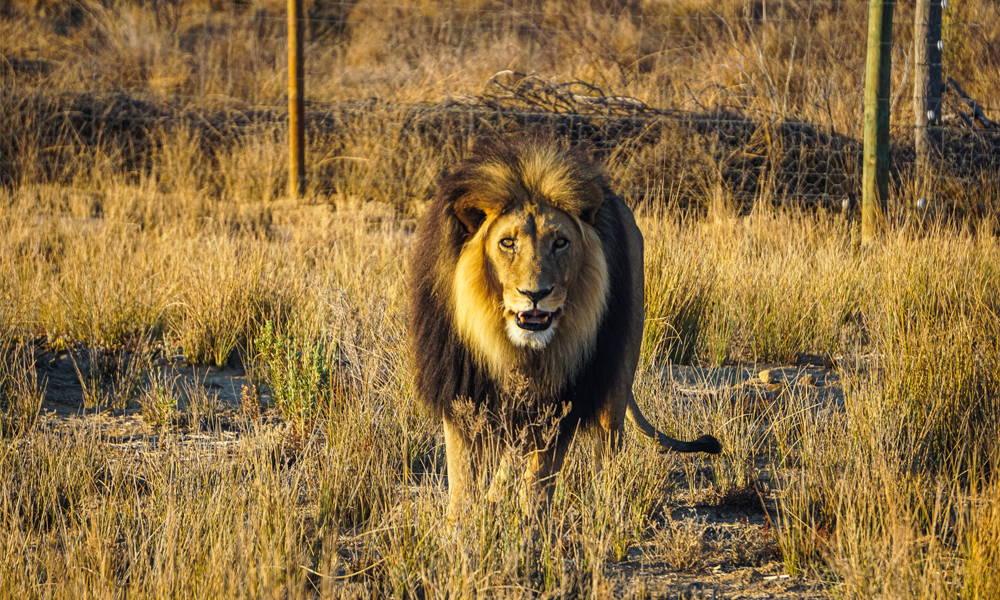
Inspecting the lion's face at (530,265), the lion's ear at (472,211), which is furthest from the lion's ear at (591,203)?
the lion's ear at (472,211)

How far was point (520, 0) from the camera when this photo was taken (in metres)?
20.6

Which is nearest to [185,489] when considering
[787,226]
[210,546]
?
[210,546]

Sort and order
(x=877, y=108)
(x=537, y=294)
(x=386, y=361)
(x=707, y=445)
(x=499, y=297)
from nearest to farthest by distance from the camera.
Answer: (x=537, y=294), (x=499, y=297), (x=707, y=445), (x=386, y=361), (x=877, y=108)

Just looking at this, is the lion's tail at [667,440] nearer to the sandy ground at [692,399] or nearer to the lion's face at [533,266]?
the sandy ground at [692,399]

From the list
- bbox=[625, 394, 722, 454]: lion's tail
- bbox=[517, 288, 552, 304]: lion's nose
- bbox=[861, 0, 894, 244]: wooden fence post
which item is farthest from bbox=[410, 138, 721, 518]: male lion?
bbox=[861, 0, 894, 244]: wooden fence post

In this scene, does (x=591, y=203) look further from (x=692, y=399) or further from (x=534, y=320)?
(x=692, y=399)

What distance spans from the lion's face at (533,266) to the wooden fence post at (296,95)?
616cm

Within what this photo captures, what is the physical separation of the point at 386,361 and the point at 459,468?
4.40 ft

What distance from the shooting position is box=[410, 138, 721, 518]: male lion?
284 centimetres

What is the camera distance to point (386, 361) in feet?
14.4

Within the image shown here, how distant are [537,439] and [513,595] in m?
0.82

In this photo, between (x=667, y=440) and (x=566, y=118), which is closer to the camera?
(x=667, y=440)

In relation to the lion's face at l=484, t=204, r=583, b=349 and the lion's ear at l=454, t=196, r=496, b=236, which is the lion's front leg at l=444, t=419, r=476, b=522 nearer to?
the lion's face at l=484, t=204, r=583, b=349

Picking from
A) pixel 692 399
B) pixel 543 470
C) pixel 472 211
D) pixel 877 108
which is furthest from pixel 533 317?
pixel 877 108
